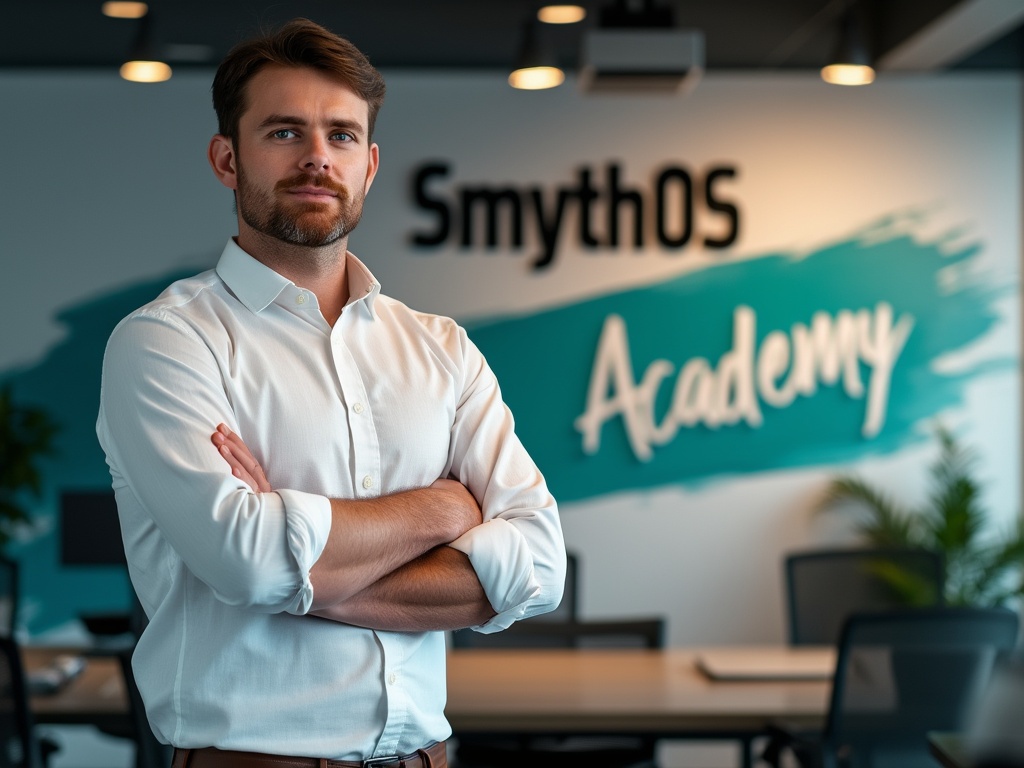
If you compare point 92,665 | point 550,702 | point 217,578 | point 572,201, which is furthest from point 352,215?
point 572,201

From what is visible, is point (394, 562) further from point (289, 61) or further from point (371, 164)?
point (289, 61)

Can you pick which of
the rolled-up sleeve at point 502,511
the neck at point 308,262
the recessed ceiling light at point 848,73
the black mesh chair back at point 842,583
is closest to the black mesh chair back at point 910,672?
the black mesh chair back at point 842,583

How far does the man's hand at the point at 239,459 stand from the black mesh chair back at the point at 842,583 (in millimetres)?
3183

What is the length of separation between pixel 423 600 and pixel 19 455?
16.0 ft

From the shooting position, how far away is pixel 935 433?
617 centimetres

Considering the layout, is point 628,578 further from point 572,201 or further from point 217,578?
point 217,578

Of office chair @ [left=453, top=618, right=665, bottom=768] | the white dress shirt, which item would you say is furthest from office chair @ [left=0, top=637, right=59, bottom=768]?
the white dress shirt

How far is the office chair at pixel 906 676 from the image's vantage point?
122 inches

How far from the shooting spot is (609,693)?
355cm

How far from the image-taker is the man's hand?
1.59 metres

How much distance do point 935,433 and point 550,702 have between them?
3477mm

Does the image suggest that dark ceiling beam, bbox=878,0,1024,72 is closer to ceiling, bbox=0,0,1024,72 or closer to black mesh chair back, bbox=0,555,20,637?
ceiling, bbox=0,0,1024,72

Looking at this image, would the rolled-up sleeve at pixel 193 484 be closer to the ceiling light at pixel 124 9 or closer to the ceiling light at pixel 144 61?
the ceiling light at pixel 144 61

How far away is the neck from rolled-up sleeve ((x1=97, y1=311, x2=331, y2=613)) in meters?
0.18
